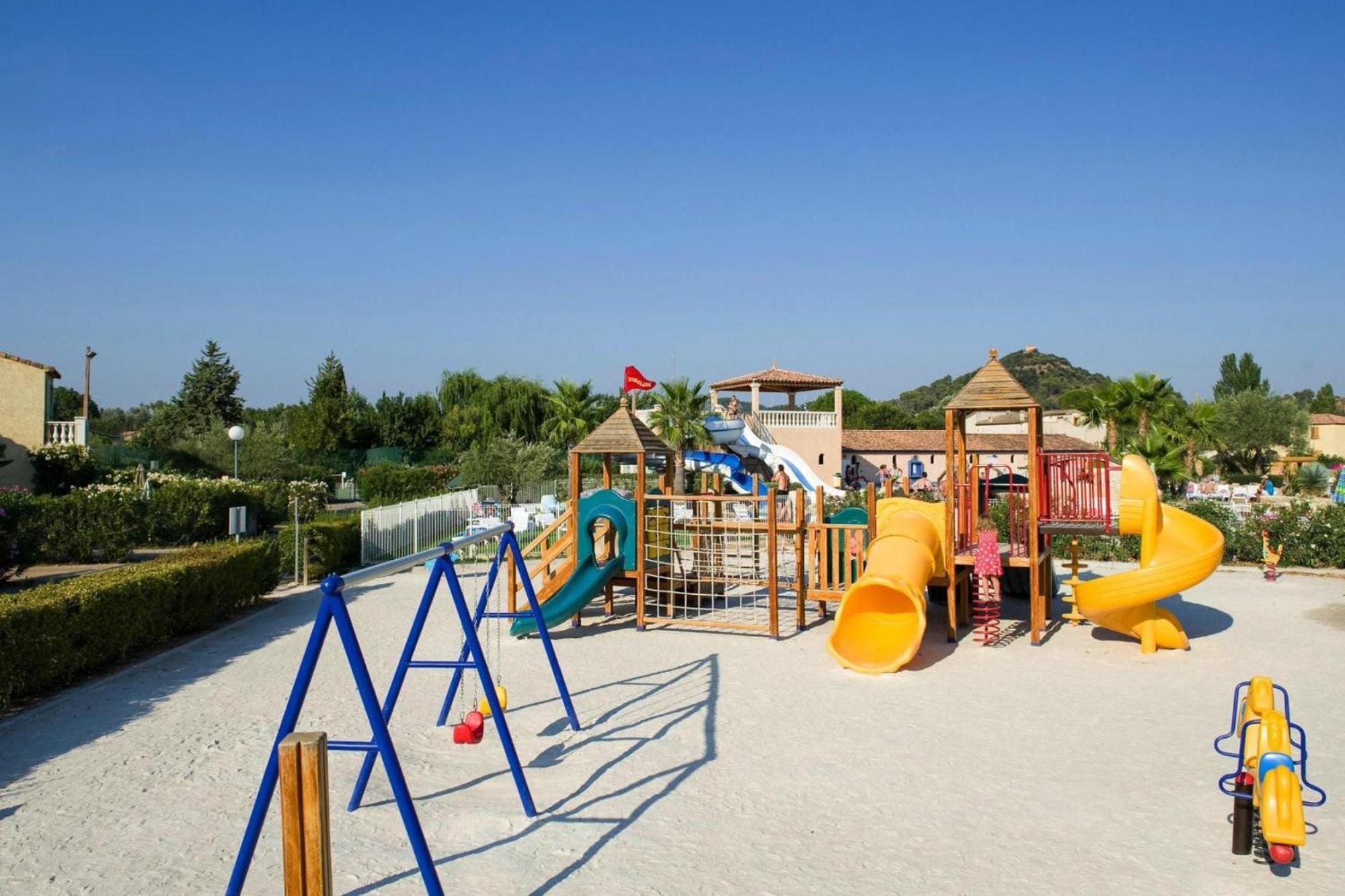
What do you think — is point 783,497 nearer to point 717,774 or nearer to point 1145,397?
point 1145,397

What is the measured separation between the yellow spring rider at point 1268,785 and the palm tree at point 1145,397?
99.4 ft

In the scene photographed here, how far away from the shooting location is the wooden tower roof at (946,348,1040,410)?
468 inches

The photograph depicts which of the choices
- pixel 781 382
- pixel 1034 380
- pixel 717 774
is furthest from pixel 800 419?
Result: pixel 1034 380

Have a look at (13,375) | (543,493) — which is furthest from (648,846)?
(13,375)

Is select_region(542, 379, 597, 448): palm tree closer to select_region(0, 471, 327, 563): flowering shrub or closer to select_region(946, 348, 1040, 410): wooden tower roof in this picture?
select_region(0, 471, 327, 563): flowering shrub

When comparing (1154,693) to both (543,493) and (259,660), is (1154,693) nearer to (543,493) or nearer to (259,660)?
(259,660)

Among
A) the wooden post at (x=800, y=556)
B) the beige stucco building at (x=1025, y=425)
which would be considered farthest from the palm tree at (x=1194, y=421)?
the wooden post at (x=800, y=556)

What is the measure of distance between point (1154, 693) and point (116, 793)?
9.28 metres

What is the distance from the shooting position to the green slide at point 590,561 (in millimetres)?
12188

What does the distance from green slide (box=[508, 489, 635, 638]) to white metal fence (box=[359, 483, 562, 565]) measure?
5956 mm

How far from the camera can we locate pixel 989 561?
11.7 m

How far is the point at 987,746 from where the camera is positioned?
7.93 meters

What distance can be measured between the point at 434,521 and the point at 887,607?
14143 mm

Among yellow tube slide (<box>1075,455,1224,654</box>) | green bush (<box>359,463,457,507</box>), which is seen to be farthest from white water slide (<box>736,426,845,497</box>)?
yellow tube slide (<box>1075,455,1224,654</box>)
